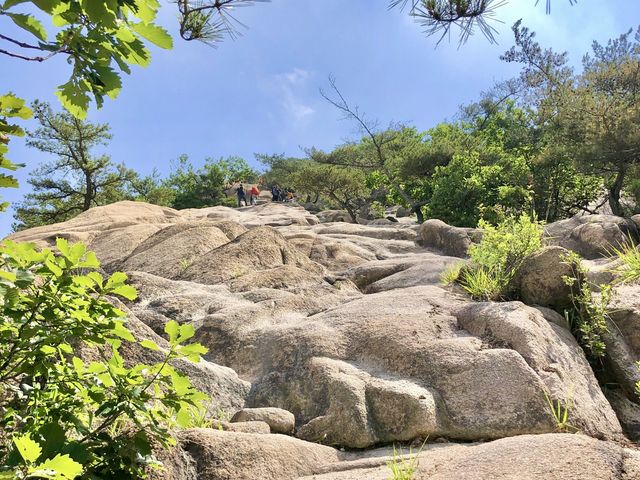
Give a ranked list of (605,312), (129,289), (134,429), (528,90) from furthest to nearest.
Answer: (528,90), (605,312), (134,429), (129,289)

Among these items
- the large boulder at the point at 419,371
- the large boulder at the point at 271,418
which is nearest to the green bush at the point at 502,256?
the large boulder at the point at 419,371

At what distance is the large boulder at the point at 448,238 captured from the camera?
1543 centimetres

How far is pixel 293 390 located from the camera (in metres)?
5.87

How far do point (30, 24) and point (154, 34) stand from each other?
0.38 meters

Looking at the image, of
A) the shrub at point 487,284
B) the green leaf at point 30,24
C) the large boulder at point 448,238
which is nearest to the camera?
the green leaf at point 30,24

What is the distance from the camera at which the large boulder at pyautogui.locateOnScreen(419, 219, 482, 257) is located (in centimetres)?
1543

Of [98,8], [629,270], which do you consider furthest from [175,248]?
[98,8]

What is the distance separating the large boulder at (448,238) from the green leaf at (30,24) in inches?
542

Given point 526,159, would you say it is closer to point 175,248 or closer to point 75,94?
point 175,248

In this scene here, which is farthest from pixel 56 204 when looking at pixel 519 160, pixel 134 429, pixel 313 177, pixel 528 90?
pixel 134 429

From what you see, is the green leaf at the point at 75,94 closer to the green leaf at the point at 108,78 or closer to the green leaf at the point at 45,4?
the green leaf at the point at 108,78

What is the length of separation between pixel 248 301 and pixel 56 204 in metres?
31.2

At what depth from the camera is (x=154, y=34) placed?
2049mm

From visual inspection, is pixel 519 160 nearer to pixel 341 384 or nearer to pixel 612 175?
pixel 612 175
